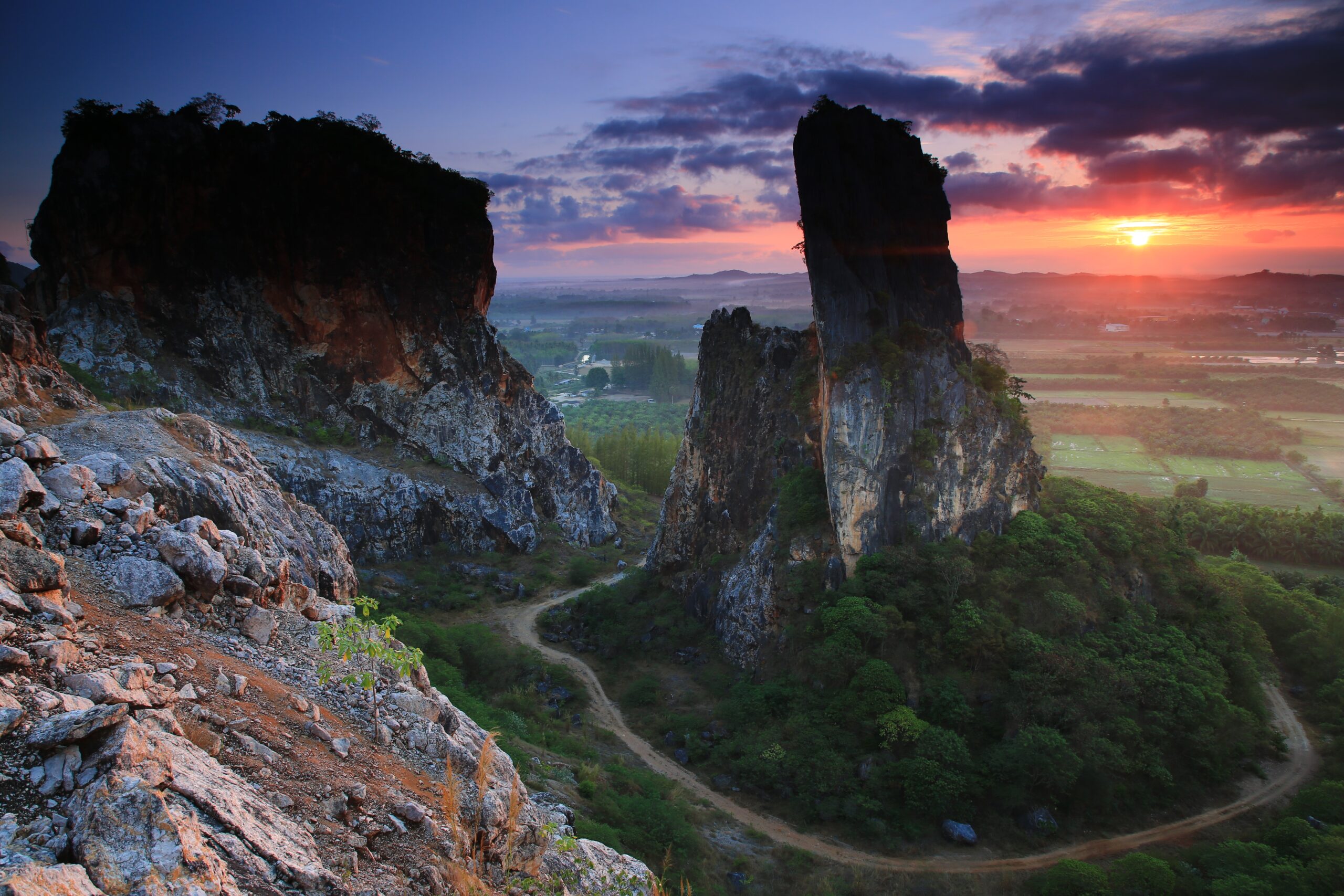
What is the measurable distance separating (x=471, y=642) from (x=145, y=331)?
30.4 meters

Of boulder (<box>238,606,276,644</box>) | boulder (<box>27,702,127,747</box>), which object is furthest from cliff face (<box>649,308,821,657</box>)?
boulder (<box>27,702,127,747</box>)

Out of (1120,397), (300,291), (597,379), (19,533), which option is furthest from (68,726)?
(597,379)

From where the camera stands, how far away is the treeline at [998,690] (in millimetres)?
23859

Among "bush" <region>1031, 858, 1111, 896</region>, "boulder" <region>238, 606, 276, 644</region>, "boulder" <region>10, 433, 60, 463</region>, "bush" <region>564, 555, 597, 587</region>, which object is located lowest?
"bush" <region>1031, 858, 1111, 896</region>

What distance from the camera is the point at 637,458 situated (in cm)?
7506

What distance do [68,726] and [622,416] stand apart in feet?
358

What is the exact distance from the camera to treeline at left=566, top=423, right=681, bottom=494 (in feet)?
243

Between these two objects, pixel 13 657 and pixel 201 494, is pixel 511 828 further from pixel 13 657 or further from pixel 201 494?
pixel 201 494

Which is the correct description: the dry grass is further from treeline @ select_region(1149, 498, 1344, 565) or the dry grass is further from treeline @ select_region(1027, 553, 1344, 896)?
treeline @ select_region(1149, 498, 1344, 565)

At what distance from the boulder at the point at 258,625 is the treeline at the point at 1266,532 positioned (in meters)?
48.3

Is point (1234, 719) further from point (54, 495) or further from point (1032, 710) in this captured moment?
point (54, 495)

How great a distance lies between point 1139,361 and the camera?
9656cm

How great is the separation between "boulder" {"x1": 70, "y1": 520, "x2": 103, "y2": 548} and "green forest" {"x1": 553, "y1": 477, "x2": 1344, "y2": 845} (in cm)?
2294

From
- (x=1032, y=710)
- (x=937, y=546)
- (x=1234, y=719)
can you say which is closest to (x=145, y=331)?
(x=937, y=546)
